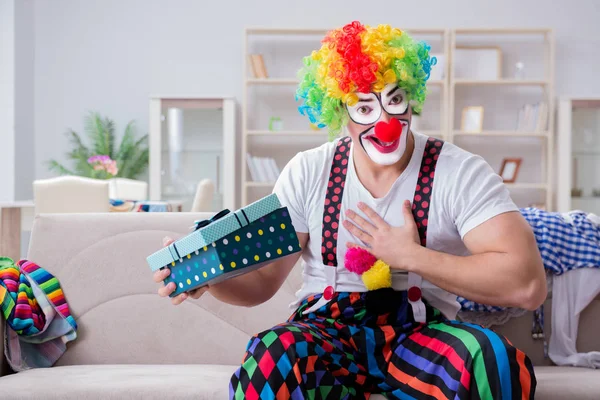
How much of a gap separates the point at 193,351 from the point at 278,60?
14.8 feet

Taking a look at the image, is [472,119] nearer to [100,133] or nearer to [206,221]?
[100,133]

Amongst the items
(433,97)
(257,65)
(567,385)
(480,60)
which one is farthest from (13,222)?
(480,60)

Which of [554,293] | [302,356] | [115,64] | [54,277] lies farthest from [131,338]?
[115,64]

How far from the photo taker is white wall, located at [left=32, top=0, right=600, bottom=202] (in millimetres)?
6055

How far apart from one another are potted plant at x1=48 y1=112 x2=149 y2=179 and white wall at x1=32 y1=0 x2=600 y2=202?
11 centimetres

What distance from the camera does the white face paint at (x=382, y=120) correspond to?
5.02 feet

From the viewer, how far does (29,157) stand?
6.07 m

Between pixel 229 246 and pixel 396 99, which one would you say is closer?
pixel 229 246

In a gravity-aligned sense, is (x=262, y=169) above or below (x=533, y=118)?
below

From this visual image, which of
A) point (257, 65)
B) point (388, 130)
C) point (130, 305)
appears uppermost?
point (257, 65)

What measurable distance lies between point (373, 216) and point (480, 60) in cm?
479

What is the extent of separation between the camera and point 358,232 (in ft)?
4.90

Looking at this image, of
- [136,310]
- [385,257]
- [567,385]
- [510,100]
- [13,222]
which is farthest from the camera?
[510,100]

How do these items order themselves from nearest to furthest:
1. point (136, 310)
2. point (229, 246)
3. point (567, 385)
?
point (229, 246) → point (567, 385) → point (136, 310)
